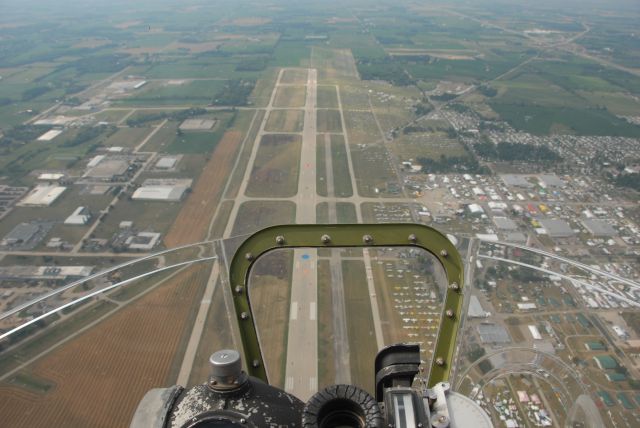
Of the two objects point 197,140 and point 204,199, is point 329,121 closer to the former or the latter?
point 197,140

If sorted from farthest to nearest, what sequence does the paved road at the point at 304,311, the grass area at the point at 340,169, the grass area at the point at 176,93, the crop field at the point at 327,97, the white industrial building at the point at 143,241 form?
the grass area at the point at 176,93 → the crop field at the point at 327,97 → the grass area at the point at 340,169 → the white industrial building at the point at 143,241 → the paved road at the point at 304,311

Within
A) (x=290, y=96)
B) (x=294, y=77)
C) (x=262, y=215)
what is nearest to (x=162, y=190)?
(x=262, y=215)

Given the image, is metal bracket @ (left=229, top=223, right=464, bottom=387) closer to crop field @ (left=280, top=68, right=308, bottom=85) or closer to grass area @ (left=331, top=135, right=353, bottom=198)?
grass area @ (left=331, top=135, right=353, bottom=198)

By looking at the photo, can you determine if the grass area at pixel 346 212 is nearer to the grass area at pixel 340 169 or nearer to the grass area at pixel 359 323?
the grass area at pixel 340 169

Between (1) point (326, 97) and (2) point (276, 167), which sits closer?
(2) point (276, 167)

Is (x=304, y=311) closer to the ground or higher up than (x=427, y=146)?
higher up

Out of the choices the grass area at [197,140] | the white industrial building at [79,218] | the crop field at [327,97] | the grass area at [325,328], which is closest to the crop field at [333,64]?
the crop field at [327,97]

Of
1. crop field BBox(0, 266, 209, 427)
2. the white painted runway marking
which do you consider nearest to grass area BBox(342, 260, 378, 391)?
the white painted runway marking

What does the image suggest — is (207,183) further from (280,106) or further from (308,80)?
(308,80)
